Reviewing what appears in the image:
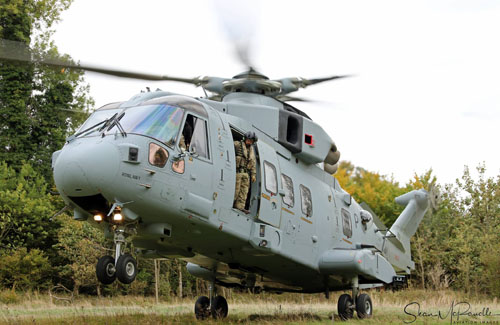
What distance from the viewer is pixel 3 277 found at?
26.6 meters

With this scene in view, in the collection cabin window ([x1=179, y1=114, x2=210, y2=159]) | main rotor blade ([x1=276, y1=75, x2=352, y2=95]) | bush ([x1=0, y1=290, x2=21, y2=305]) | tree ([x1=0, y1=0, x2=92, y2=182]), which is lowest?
bush ([x1=0, y1=290, x2=21, y2=305])

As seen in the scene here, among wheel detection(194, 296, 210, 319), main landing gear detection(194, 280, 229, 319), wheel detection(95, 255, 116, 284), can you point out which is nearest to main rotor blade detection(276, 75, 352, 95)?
main landing gear detection(194, 280, 229, 319)

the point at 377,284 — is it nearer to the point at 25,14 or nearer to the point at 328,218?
the point at 328,218

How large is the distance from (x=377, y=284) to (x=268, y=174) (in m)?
5.28

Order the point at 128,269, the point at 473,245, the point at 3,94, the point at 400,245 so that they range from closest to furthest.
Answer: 1. the point at 128,269
2. the point at 400,245
3. the point at 473,245
4. the point at 3,94

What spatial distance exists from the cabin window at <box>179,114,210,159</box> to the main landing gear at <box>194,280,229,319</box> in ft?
16.6

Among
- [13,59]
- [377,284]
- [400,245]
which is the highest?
[13,59]

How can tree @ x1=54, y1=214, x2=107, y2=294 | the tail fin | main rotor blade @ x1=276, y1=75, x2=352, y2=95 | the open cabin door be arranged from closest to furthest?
the open cabin door
main rotor blade @ x1=276, y1=75, x2=352, y2=95
the tail fin
tree @ x1=54, y1=214, x2=107, y2=294

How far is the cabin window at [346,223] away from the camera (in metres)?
15.1

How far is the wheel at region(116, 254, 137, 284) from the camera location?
9582 mm

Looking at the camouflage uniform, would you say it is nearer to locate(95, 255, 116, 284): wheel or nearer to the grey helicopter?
the grey helicopter

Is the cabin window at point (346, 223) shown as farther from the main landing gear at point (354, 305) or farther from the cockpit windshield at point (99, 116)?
the cockpit windshield at point (99, 116)

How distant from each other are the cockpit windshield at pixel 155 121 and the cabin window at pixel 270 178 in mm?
2292

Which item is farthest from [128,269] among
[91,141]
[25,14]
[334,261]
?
[25,14]
